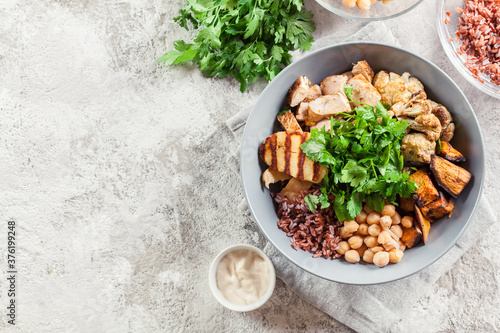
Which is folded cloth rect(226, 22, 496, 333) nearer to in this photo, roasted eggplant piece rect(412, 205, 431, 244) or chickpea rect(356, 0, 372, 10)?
chickpea rect(356, 0, 372, 10)

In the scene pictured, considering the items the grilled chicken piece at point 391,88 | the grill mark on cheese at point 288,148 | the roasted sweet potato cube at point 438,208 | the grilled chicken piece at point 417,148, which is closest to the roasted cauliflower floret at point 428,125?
the grilled chicken piece at point 417,148

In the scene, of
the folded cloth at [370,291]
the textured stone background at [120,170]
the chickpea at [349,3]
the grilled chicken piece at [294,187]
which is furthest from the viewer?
the textured stone background at [120,170]

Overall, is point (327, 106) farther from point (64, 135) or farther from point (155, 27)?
point (64, 135)

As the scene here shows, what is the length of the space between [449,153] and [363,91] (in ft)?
1.87

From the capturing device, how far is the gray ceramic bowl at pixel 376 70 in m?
2.19

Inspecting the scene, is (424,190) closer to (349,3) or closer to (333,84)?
(333,84)

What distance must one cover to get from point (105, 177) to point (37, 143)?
0.53m

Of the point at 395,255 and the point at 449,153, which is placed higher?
the point at 449,153

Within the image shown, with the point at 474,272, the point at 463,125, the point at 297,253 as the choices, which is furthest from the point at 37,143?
the point at 474,272

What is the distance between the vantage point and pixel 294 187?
7.63 feet

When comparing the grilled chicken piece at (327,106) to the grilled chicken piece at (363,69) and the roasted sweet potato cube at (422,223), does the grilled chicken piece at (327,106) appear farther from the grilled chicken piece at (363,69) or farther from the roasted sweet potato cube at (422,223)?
the roasted sweet potato cube at (422,223)

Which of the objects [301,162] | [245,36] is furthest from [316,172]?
[245,36]

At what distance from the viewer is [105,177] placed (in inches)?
108

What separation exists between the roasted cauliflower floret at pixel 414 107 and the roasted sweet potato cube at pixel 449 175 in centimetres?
25
